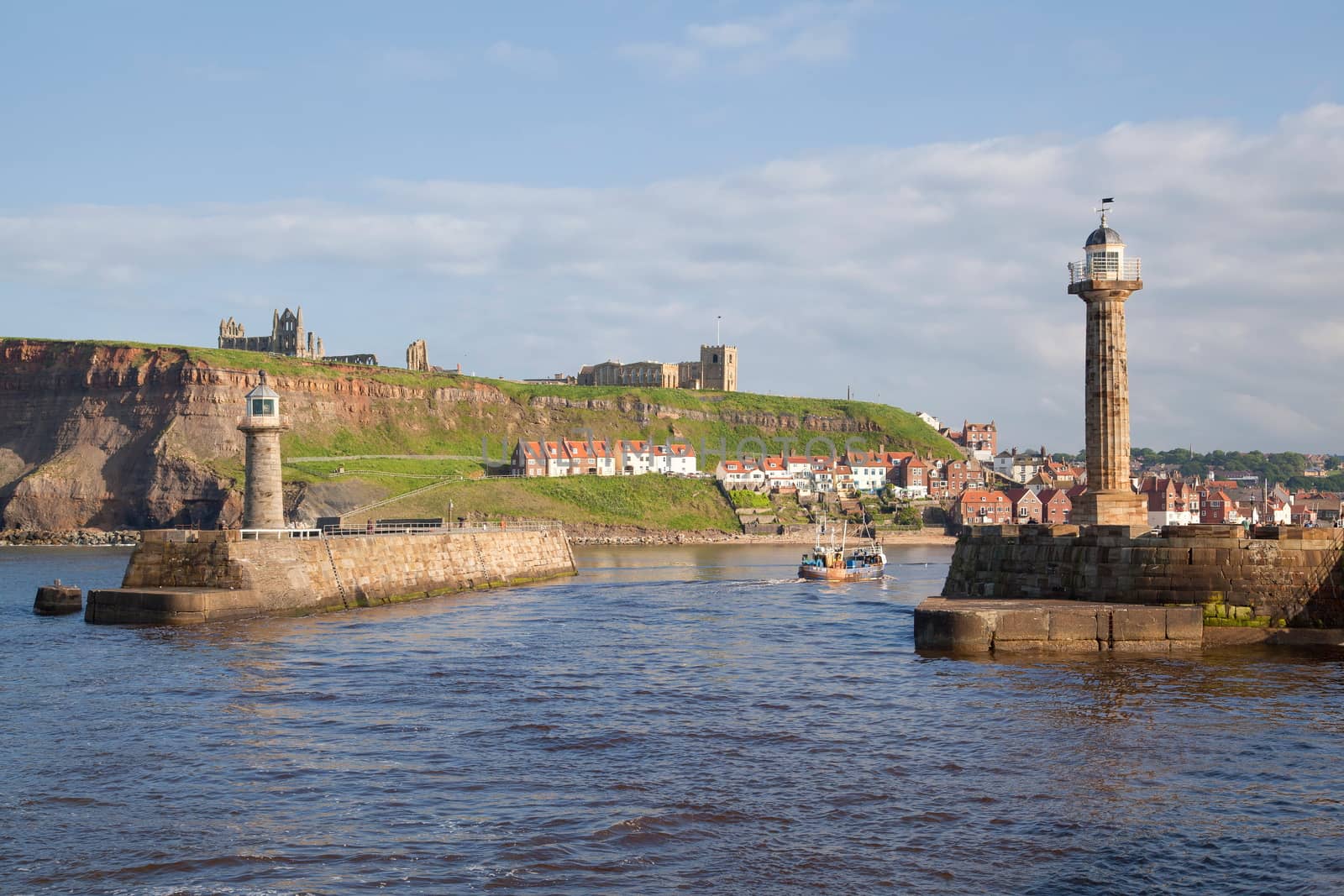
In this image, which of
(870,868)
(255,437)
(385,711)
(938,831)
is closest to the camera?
(870,868)

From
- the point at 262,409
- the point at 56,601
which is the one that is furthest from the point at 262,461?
the point at 56,601

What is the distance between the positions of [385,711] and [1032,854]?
576 inches

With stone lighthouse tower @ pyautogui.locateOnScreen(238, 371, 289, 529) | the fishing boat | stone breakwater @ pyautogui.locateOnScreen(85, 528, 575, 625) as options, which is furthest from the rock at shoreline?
the fishing boat

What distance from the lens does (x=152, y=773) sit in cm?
1992

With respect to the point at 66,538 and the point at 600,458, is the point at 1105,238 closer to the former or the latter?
the point at 66,538

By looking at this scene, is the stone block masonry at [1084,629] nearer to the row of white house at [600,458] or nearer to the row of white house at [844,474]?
the row of white house at [600,458]

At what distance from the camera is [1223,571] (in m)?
31.4

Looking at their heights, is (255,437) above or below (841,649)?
above

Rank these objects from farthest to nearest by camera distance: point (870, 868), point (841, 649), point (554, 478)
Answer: point (554, 478), point (841, 649), point (870, 868)

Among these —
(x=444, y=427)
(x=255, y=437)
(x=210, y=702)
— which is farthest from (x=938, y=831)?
(x=444, y=427)

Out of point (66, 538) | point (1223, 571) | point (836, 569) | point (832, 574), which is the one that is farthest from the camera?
point (66, 538)

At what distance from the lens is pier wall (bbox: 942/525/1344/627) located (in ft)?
102

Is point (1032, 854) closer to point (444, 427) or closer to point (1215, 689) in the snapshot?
point (1215, 689)

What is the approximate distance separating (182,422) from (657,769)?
4675 inches
